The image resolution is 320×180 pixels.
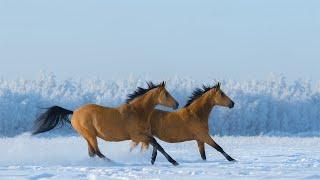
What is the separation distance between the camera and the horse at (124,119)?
44.5 feet

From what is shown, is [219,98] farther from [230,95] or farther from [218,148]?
[230,95]

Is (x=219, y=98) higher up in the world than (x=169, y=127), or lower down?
higher up

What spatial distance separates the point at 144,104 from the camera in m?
13.8

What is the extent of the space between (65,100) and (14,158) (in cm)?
6315

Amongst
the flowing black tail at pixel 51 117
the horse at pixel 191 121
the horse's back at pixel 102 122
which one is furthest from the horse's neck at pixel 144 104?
the flowing black tail at pixel 51 117

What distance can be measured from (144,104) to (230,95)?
6703 cm

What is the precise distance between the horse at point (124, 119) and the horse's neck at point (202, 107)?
3.40ft

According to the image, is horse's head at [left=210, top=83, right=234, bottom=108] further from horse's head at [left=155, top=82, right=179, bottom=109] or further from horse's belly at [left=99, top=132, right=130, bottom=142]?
horse's belly at [left=99, top=132, right=130, bottom=142]

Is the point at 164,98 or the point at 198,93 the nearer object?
the point at 164,98

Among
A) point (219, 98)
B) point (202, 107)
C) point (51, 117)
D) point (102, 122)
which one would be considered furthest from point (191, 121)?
point (51, 117)

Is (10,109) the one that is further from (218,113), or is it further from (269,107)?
(269,107)

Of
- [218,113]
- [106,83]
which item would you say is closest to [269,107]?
[218,113]

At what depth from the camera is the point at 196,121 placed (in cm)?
1473

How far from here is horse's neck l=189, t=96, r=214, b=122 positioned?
14812 millimetres
